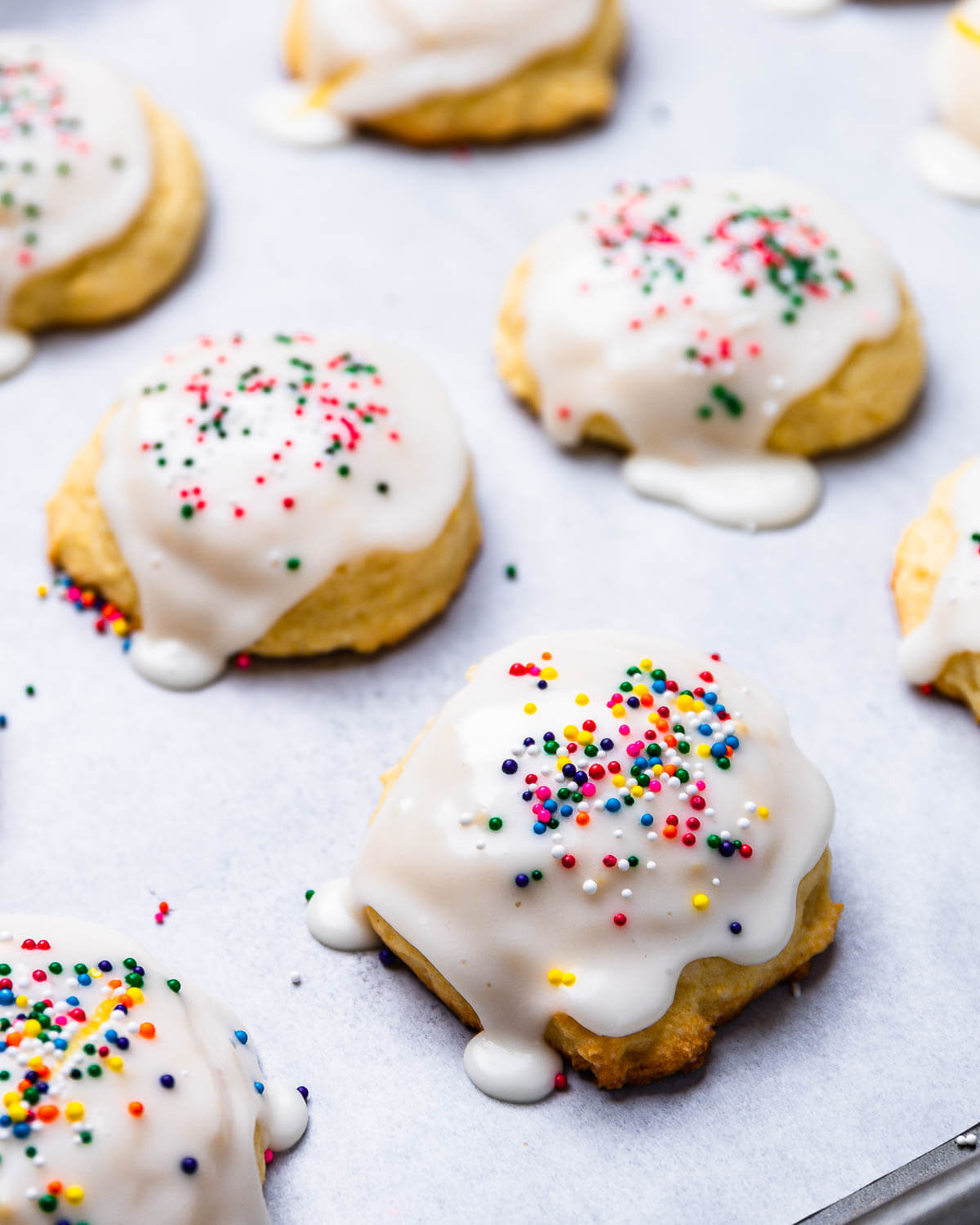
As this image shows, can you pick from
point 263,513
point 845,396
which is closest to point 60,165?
point 263,513

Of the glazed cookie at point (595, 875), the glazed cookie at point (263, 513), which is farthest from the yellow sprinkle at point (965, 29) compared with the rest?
the glazed cookie at point (595, 875)

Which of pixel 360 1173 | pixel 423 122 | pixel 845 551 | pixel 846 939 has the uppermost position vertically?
pixel 423 122

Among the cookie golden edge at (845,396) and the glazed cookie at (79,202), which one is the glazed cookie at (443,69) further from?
the cookie golden edge at (845,396)

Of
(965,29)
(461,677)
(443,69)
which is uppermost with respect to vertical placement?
(965,29)

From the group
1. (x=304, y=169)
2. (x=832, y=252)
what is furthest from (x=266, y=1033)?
(x=304, y=169)

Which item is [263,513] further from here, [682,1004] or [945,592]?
[945,592]

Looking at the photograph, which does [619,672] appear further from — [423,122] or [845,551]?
[423,122]

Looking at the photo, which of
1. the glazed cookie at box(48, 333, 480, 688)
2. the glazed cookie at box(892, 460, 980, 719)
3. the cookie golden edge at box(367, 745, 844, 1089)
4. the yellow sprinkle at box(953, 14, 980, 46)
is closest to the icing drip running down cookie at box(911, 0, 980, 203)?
the yellow sprinkle at box(953, 14, 980, 46)
